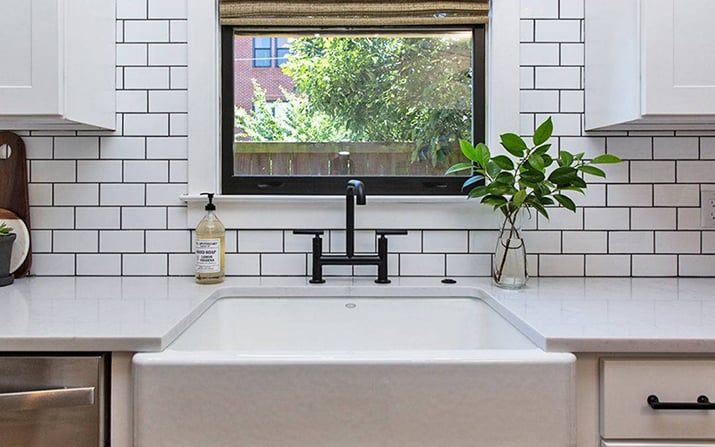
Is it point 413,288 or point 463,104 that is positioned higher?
point 463,104

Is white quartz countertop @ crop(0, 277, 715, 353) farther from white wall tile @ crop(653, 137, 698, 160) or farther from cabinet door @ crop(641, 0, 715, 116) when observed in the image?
cabinet door @ crop(641, 0, 715, 116)

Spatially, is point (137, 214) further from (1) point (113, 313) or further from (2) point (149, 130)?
(1) point (113, 313)

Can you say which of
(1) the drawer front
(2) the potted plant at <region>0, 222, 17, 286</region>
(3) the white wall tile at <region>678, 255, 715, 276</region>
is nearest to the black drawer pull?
(1) the drawer front

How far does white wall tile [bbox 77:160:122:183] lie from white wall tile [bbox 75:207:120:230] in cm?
9

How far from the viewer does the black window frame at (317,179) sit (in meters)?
1.58

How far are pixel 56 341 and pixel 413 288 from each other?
864 millimetres

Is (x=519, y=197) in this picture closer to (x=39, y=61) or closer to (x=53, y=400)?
(x=53, y=400)

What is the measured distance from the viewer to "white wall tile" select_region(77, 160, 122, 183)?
152cm

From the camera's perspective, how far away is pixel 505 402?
86 cm

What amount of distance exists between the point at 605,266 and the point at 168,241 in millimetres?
1370

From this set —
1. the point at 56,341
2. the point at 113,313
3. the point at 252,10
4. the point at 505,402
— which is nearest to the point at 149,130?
the point at 252,10

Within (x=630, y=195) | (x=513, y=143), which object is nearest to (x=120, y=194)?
(x=513, y=143)

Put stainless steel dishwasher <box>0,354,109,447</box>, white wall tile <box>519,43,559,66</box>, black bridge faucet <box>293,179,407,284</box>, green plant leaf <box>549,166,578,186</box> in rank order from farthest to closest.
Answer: white wall tile <box>519,43,559,66</box>, black bridge faucet <box>293,179,407,284</box>, green plant leaf <box>549,166,578,186</box>, stainless steel dishwasher <box>0,354,109,447</box>

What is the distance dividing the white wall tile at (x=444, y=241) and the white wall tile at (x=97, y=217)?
3.18 feet
